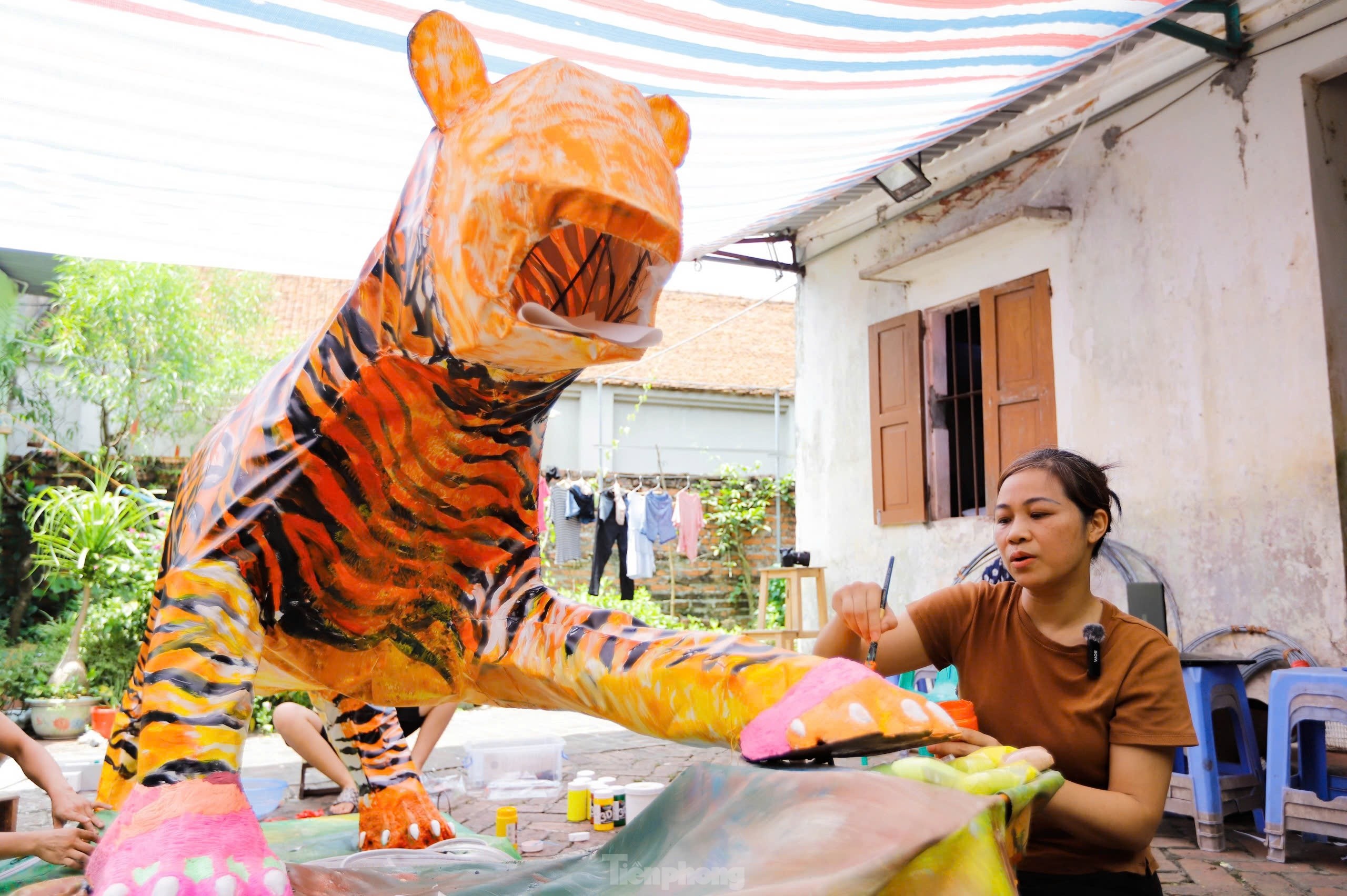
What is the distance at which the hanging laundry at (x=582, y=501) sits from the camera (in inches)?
375

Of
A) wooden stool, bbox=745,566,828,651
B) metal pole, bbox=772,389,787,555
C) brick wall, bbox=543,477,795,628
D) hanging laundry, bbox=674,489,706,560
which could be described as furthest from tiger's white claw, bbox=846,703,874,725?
brick wall, bbox=543,477,795,628

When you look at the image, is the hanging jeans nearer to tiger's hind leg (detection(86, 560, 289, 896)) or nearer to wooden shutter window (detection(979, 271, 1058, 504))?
wooden shutter window (detection(979, 271, 1058, 504))

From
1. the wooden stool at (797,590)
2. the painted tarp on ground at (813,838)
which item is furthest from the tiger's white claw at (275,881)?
the wooden stool at (797,590)

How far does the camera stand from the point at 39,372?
9.45 meters

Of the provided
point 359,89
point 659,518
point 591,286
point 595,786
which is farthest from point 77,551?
point 591,286

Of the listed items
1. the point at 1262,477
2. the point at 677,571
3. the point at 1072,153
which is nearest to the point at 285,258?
the point at 1072,153

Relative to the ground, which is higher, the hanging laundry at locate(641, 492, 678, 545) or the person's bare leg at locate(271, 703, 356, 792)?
the hanging laundry at locate(641, 492, 678, 545)

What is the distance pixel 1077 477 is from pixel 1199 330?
3.89 metres

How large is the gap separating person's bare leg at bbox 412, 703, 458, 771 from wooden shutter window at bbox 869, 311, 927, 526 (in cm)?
352

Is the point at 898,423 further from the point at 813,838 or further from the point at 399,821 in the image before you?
the point at 813,838

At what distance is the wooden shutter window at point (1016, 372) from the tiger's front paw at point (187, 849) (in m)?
5.51

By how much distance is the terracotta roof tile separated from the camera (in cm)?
1431

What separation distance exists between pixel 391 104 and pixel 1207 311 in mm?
4052

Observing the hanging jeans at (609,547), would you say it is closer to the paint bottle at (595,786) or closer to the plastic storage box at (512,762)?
the plastic storage box at (512,762)
